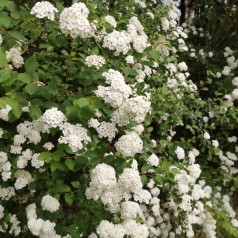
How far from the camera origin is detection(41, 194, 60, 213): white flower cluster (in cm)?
223

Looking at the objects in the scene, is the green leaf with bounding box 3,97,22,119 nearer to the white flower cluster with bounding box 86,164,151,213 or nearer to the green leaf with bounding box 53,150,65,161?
the green leaf with bounding box 53,150,65,161

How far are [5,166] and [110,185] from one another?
2.64ft

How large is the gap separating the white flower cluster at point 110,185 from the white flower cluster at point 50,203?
27cm

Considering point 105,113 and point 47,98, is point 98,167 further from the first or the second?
point 47,98

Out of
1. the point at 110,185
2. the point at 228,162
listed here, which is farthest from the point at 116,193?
the point at 228,162

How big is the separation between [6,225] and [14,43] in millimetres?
1377

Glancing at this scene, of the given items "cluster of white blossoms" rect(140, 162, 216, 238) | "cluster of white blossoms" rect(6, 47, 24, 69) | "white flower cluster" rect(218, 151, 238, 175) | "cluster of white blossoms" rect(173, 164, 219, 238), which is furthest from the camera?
"white flower cluster" rect(218, 151, 238, 175)

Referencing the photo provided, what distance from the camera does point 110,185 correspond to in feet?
6.49

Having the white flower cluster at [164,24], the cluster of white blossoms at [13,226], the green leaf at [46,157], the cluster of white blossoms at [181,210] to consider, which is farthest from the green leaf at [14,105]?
the white flower cluster at [164,24]

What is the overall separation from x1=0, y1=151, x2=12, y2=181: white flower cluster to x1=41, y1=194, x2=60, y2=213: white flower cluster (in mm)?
314

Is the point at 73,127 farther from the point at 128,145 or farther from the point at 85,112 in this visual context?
the point at 128,145

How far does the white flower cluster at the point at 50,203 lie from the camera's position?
7.32 feet

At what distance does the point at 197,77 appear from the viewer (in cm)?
580

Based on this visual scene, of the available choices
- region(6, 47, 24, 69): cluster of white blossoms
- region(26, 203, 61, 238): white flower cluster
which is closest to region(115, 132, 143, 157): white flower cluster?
region(26, 203, 61, 238): white flower cluster
